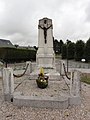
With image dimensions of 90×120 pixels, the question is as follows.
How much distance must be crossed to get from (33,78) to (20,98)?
4.34m

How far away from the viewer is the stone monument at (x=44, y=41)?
11672mm

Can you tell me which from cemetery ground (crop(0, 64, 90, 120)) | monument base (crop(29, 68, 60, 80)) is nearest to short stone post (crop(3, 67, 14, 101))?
cemetery ground (crop(0, 64, 90, 120))

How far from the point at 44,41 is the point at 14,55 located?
794 inches

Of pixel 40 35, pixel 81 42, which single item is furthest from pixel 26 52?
pixel 40 35

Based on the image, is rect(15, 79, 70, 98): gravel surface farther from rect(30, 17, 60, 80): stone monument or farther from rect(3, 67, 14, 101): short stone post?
rect(30, 17, 60, 80): stone monument

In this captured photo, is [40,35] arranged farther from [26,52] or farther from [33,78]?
[26,52]

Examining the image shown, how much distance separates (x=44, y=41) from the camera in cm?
1186

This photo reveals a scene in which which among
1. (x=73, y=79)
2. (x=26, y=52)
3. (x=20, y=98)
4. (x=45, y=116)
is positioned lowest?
Answer: (x=45, y=116)

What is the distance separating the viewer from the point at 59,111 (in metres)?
5.47

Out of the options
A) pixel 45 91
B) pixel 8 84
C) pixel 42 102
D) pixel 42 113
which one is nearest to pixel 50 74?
pixel 45 91

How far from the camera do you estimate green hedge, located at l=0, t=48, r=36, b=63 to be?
2881 centimetres

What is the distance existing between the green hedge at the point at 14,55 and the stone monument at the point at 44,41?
51.4 ft

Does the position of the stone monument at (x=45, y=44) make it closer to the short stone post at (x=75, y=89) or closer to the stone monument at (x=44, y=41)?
the stone monument at (x=44, y=41)

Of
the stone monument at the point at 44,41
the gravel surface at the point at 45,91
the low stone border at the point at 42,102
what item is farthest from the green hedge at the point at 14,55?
the low stone border at the point at 42,102
